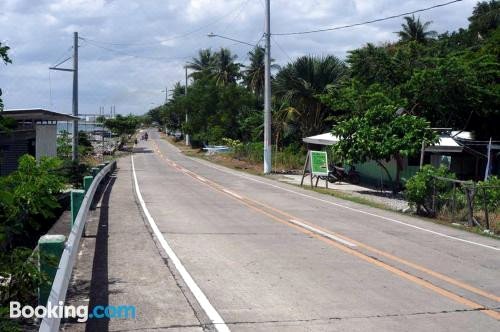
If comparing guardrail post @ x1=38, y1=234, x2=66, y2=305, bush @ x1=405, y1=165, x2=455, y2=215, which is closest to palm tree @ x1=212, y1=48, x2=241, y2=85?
bush @ x1=405, y1=165, x2=455, y2=215

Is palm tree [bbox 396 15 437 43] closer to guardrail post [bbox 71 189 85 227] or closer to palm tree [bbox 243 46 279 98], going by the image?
palm tree [bbox 243 46 279 98]

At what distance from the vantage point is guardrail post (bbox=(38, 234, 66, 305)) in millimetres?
5902

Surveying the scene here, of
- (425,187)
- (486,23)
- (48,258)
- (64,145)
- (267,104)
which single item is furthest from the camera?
(486,23)

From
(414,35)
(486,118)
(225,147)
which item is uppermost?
(414,35)

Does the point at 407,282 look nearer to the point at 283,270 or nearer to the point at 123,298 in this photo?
the point at 283,270

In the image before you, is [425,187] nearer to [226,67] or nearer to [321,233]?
[321,233]

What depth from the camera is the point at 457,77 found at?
27.7 metres

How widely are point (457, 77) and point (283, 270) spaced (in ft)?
70.6

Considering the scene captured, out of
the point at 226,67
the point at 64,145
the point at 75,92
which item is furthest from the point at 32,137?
the point at 226,67

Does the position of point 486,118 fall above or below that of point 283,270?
above

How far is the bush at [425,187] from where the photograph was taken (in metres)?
17.7

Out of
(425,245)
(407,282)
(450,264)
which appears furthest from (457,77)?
(407,282)

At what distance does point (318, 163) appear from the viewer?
89.1 feet

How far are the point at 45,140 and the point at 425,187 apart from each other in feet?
54.1
